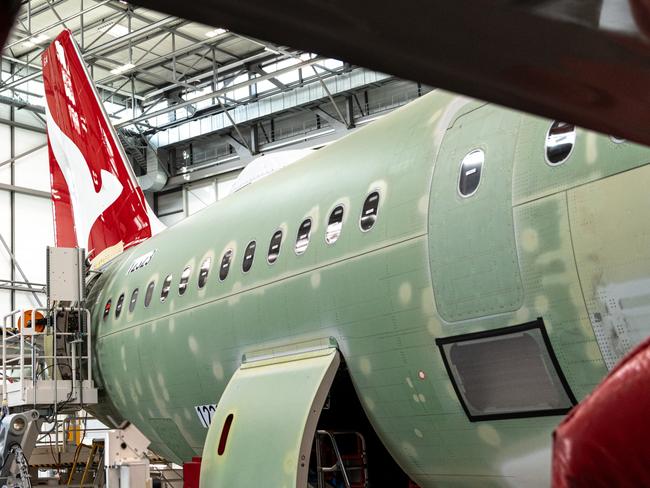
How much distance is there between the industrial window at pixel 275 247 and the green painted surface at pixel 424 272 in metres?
0.07

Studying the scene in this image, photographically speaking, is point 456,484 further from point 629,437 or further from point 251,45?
point 251,45

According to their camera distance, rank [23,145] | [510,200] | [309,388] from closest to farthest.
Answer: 1. [510,200]
2. [309,388]
3. [23,145]

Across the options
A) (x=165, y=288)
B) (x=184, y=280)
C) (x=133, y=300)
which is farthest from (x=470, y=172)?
(x=133, y=300)

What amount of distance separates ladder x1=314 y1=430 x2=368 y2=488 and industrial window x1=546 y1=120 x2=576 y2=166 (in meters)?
3.29

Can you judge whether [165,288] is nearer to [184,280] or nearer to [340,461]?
[184,280]

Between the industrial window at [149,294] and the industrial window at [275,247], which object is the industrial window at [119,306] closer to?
the industrial window at [149,294]

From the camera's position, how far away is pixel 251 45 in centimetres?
2917

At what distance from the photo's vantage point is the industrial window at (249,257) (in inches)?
319

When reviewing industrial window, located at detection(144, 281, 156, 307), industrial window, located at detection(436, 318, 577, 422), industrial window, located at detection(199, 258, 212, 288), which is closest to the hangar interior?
industrial window, located at detection(144, 281, 156, 307)

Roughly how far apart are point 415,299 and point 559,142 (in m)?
1.49

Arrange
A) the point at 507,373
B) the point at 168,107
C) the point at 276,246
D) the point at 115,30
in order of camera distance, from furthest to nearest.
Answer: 1. the point at 168,107
2. the point at 115,30
3. the point at 276,246
4. the point at 507,373

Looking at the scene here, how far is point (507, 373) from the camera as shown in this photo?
5.43m

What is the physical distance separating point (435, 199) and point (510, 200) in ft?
2.46

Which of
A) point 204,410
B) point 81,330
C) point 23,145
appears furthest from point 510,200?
point 23,145
